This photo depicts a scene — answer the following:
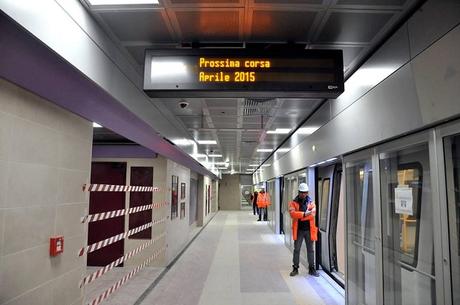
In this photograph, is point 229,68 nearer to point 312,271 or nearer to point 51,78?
point 51,78

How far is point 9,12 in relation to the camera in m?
1.56

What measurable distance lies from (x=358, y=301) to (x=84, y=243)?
3.18 metres

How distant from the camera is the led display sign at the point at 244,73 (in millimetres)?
2609

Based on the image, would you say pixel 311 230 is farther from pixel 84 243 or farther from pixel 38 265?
pixel 38 265

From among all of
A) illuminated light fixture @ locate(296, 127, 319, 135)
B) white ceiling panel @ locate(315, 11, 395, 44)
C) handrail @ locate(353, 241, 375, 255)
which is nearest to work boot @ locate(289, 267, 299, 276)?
handrail @ locate(353, 241, 375, 255)

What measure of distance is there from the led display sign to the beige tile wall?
1.00 m

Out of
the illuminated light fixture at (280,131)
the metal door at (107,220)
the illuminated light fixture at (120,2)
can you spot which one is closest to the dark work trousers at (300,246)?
the illuminated light fixture at (280,131)

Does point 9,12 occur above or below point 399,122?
above

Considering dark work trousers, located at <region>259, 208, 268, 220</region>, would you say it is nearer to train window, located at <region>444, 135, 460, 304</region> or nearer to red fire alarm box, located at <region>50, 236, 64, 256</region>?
red fire alarm box, located at <region>50, 236, 64, 256</region>

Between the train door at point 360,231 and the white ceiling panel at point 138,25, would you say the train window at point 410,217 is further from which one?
the white ceiling panel at point 138,25

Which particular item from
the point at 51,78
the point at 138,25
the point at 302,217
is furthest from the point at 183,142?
the point at 51,78

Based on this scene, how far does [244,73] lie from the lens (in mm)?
2625

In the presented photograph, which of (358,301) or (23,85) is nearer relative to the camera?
(23,85)

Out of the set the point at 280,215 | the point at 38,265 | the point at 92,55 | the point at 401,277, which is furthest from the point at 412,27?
the point at 280,215
